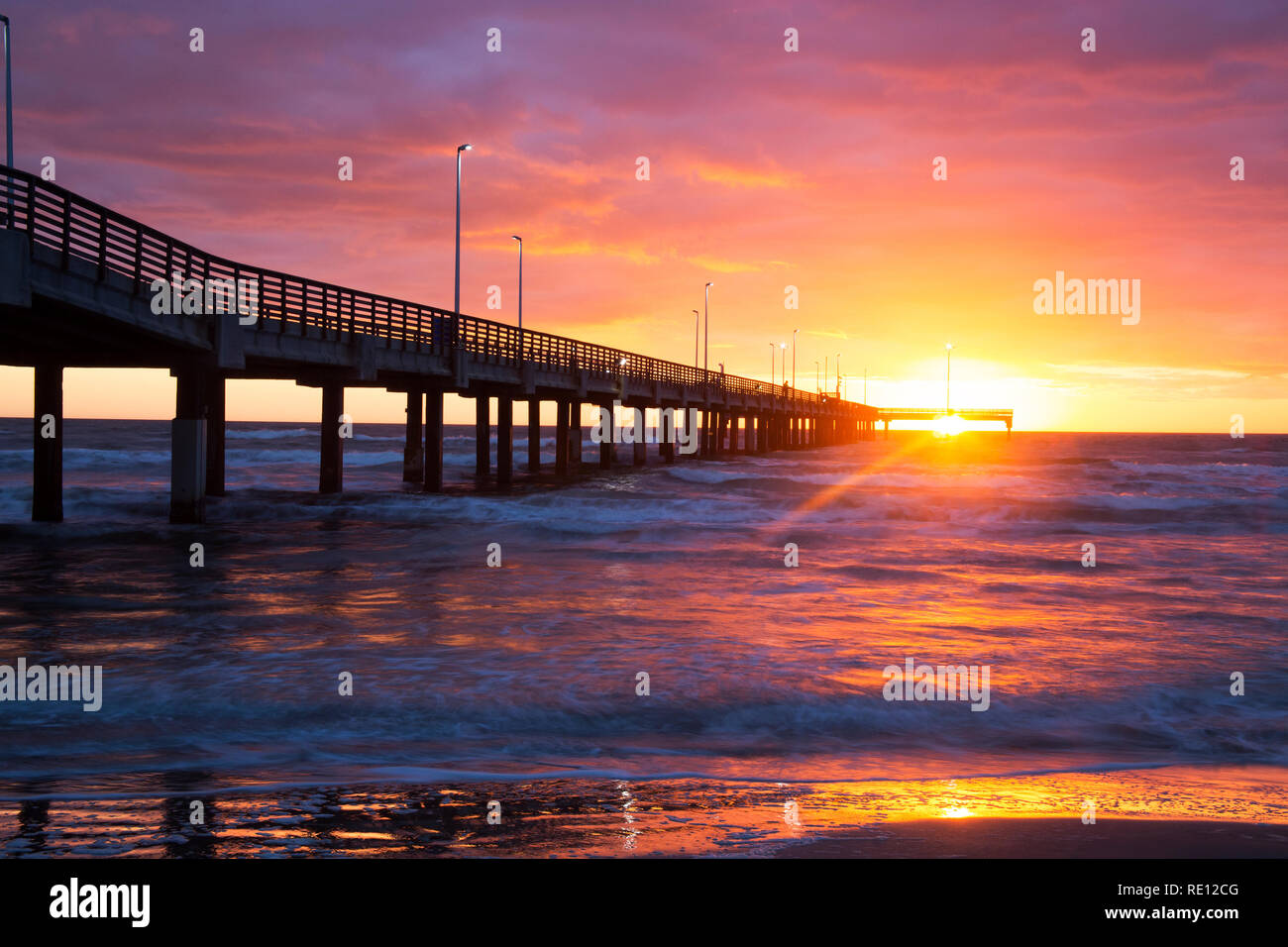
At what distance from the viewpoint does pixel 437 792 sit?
19.5 feet

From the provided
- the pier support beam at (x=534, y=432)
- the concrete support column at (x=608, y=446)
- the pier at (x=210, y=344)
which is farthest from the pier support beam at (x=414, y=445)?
the concrete support column at (x=608, y=446)

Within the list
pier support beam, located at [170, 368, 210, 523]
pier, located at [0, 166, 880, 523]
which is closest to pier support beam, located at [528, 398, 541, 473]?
pier, located at [0, 166, 880, 523]

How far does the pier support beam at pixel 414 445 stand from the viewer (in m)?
40.2

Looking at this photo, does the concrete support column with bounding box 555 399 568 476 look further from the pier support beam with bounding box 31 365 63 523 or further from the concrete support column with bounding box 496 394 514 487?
the pier support beam with bounding box 31 365 63 523

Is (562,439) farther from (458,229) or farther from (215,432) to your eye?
(215,432)

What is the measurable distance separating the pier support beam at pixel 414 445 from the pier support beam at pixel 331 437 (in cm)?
742

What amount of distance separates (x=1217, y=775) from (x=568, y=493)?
102 feet

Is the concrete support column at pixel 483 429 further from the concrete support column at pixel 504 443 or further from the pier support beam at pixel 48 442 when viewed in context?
the pier support beam at pixel 48 442

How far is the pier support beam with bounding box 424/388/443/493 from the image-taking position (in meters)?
36.9

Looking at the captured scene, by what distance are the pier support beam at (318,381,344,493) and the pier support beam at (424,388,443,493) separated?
4573 millimetres
